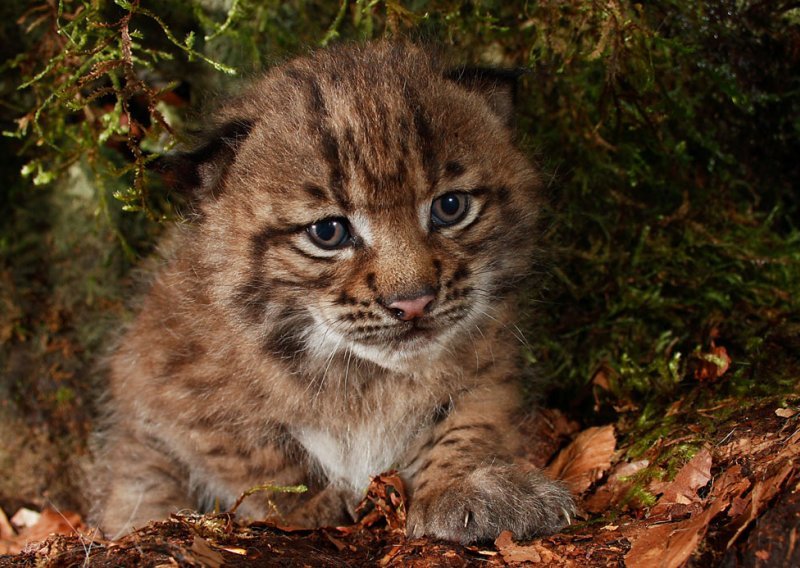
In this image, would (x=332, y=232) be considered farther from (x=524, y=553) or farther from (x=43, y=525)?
(x=43, y=525)

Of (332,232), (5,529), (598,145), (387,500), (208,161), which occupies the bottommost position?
(5,529)

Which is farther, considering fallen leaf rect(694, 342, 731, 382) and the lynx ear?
fallen leaf rect(694, 342, 731, 382)

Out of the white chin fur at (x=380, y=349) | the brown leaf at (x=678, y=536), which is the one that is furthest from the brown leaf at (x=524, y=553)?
the white chin fur at (x=380, y=349)

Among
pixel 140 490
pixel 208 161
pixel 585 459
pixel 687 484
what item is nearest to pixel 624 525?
pixel 687 484

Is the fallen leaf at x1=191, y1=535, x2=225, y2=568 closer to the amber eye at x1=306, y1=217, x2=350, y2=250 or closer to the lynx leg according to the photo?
the amber eye at x1=306, y1=217, x2=350, y2=250

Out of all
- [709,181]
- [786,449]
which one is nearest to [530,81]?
[709,181]

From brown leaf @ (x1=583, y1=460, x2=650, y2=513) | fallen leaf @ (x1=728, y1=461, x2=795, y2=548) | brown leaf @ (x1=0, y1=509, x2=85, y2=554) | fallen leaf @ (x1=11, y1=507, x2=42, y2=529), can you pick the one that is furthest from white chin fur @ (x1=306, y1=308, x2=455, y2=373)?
fallen leaf @ (x1=11, y1=507, x2=42, y2=529)

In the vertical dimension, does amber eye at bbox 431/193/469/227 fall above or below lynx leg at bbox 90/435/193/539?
above
